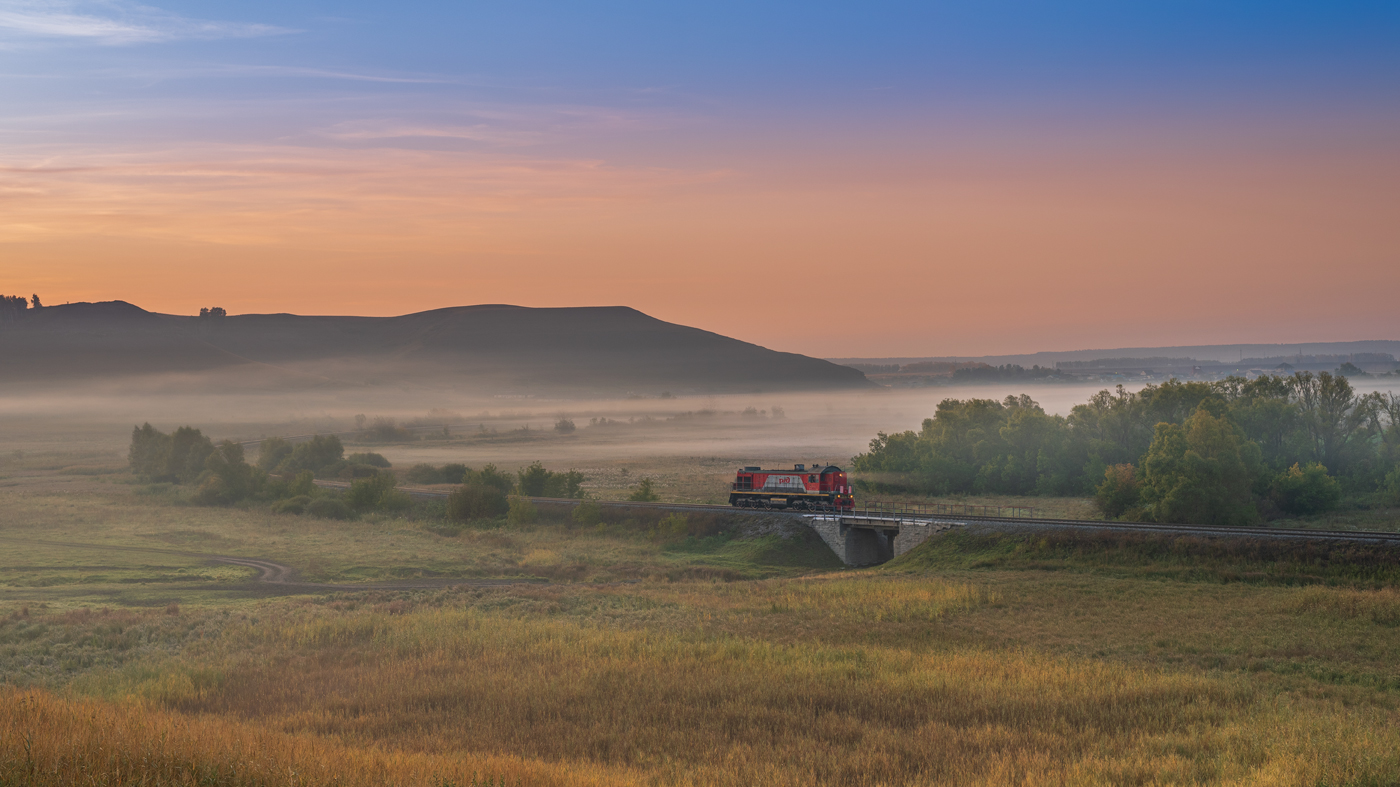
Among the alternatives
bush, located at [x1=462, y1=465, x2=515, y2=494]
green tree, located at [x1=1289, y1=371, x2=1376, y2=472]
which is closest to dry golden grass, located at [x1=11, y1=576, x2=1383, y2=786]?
bush, located at [x1=462, y1=465, x2=515, y2=494]

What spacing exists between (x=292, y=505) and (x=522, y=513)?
31554 millimetres

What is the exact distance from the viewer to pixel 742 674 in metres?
31.1

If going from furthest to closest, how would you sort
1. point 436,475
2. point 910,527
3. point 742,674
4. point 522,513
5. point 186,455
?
point 436,475, point 186,455, point 522,513, point 910,527, point 742,674

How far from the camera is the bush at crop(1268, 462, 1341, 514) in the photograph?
86812 millimetres

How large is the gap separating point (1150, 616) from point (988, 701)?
17265mm

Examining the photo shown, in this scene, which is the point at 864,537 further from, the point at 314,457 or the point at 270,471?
the point at 270,471

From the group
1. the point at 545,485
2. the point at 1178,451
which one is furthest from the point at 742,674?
the point at 545,485

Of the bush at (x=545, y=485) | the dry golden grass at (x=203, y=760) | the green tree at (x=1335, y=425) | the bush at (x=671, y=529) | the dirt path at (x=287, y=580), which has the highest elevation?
the green tree at (x=1335, y=425)

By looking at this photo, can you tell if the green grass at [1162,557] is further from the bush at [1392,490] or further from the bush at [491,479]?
the bush at [491,479]

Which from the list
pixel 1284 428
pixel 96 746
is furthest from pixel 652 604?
pixel 1284 428

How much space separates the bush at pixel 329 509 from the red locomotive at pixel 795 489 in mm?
42603

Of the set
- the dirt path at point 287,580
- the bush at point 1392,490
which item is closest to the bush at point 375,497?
the dirt path at point 287,580

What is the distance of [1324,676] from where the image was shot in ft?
99.7

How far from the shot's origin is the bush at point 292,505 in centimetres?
10431
